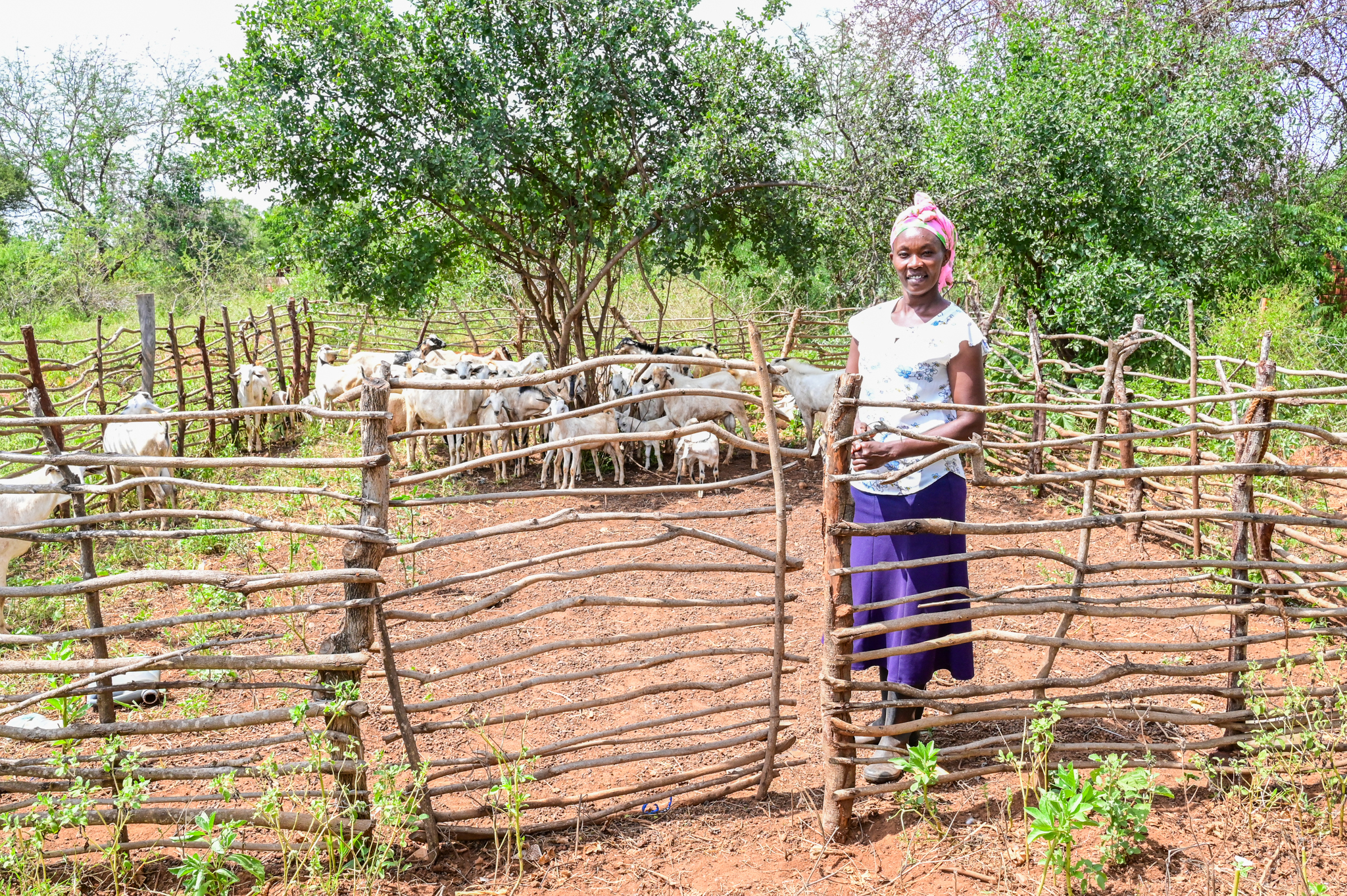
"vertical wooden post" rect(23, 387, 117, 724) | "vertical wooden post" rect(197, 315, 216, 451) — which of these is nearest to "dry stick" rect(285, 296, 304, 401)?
"vertical wooden post" rect(197, 315, 216, 451)

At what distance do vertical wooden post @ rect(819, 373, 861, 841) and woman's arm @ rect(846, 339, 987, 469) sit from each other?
214mm

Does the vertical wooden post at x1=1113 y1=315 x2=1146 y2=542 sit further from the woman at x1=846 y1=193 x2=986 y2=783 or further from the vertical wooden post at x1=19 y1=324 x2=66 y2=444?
the vertical wooden post at x1=19 y1=324 x2=66 y2=444

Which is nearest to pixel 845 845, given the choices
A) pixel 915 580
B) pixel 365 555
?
pixel 915 580

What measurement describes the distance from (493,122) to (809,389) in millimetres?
4048

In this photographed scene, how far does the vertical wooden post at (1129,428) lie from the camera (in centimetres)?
589

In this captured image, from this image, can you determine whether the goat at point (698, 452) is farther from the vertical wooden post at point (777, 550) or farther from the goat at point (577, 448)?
the vertical wooden post at point (777, 550)

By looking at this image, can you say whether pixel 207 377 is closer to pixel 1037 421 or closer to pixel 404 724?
pixel 404 724

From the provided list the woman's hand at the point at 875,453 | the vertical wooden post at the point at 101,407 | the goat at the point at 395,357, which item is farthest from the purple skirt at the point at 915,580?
the goat at the point at 395,357

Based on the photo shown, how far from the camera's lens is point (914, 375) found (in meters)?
3.14

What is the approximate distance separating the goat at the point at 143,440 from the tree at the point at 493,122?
7.17ft

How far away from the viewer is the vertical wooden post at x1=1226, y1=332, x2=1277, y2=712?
3.12m

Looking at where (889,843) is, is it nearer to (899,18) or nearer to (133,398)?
(133,398)

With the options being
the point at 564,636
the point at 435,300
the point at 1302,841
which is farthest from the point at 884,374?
the point at 435,300

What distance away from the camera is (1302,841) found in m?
2.77
